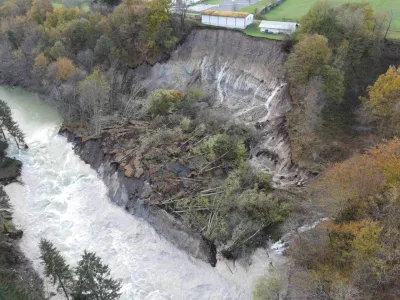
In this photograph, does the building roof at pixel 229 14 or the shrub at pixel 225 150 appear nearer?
the shrub at pixel 225 150

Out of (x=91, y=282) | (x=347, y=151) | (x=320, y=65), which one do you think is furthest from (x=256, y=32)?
(x=91, y=282)

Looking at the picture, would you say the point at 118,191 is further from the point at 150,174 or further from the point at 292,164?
the point at 292,164

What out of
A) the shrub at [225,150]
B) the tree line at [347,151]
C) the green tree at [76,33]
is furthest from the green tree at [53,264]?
the green tree at [76,33]

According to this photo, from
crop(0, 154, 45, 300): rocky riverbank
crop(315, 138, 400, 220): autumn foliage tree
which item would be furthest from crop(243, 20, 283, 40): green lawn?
crop(0, 154, 45, 300): rocky riverbank

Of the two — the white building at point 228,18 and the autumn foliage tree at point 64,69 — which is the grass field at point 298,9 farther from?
the autumn foliage tree at point 64,69

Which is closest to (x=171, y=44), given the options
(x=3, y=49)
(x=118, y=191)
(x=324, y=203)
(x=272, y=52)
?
(x=272, y=52)

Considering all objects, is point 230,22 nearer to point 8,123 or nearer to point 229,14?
point 229,14

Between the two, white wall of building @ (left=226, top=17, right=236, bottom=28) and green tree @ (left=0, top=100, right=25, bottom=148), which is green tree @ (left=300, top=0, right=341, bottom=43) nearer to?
white wall of building @ (left=226, top=17, right=236, bottom=28)
